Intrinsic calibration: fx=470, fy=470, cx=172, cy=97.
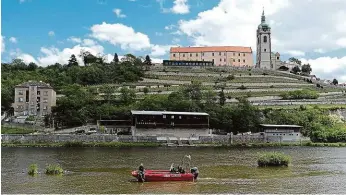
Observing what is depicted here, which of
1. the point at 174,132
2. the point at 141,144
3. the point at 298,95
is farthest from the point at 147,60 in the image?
the point at 141,144

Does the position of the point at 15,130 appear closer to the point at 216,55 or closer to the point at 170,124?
the point at 170,124

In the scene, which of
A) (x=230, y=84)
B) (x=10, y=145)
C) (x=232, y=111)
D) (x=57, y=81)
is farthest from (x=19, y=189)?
(x=230, y=84)

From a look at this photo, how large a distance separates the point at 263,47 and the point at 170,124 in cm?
6849

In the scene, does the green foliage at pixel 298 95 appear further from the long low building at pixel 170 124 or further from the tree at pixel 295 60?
the tree at pixel 295 60

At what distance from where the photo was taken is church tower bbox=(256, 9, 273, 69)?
12300 cm

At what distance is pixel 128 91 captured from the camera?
7900 cm

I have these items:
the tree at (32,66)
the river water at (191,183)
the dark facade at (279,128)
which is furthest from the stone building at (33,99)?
the river water at (191,183)

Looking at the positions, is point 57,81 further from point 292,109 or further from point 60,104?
point 292,109

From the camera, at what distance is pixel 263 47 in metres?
124

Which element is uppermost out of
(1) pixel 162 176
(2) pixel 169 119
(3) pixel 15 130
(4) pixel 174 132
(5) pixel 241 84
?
(5) pixel 241 84

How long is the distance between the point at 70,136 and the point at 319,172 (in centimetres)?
3520

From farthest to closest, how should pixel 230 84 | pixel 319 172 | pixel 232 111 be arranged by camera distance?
1. pixel 230 84
2. pixel 232 111
3. pixel 319 172

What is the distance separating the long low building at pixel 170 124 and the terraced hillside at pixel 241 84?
2034 centimetres

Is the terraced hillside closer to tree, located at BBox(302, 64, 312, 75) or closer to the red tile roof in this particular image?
tree, located at BBox(302, 64, 312, 75)
